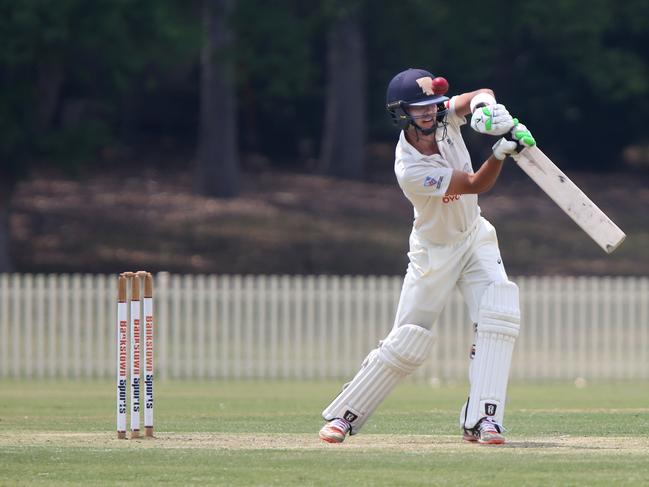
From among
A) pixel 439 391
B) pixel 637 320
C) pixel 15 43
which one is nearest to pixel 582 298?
pixel 637 320

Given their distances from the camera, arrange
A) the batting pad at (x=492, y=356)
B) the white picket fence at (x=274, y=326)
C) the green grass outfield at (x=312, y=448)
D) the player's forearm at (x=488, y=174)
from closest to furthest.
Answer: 1. the green grass outfield at (x=312, y=448)
2. the player's forearm at (x=488, y=174)
3. the batting pad at (x=492, y=356)
4. the white picket fence at (x=274, y=326)

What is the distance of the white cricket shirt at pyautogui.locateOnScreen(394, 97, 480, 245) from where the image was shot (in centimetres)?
689

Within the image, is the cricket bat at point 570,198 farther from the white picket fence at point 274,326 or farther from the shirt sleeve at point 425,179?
the white picket fence at point 274,326

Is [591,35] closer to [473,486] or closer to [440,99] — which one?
[440,99]

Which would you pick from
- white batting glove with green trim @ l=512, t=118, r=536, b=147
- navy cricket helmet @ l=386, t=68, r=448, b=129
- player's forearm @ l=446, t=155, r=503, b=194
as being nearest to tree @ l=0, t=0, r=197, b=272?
navy cricket helmet @ l=386, t=68, r=448, b=129

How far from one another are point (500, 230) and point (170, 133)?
29.4 ft

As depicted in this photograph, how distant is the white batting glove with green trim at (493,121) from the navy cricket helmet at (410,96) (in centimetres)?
35

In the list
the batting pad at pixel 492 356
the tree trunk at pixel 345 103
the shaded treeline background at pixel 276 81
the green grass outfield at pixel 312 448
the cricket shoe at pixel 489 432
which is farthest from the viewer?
the tree trunk at pixel 345 103

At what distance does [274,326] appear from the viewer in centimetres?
1488

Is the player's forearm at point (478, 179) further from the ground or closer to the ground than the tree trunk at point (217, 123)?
closer to the ground

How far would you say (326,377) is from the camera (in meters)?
15.1

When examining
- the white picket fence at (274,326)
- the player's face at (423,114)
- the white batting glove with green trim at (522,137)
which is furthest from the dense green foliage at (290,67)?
the white batting glove with green trim at (522,137)

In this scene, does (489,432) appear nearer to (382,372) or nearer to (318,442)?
(382,372)

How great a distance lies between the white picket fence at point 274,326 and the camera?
14.9 meters
